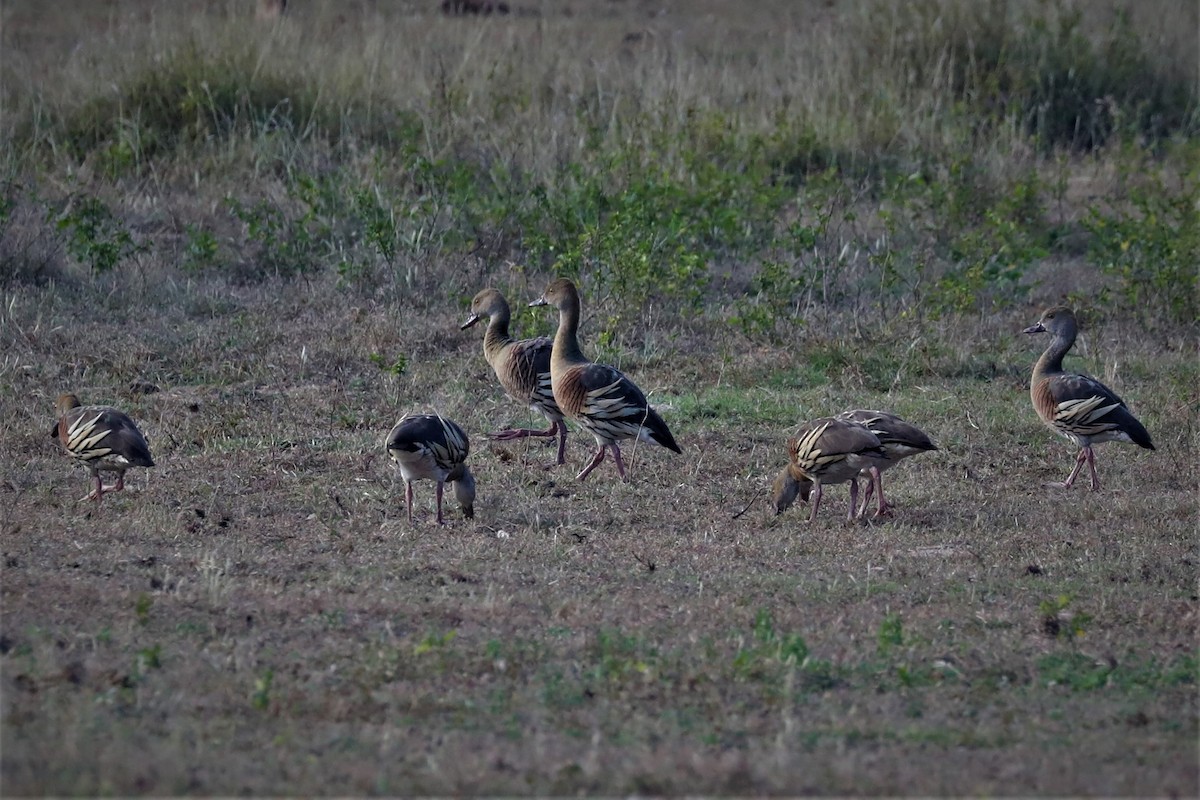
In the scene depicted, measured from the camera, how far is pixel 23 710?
4691 millimetres

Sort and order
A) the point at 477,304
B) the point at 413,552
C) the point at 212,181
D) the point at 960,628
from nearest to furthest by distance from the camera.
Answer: the point at 960,628 → the point at 413,552 → the point at 477,304 → the point at 212,181

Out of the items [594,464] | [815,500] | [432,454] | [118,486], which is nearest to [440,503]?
[432,454]

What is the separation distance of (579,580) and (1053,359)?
4422mm

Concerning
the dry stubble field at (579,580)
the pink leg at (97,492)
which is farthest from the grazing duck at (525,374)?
the pink leg at (97,492)

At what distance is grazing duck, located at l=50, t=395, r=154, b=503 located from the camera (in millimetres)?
7637

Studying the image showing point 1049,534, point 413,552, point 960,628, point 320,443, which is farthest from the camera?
point 320,443

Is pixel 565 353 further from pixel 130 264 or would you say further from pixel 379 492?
pixel 130 264

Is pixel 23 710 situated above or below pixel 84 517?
above

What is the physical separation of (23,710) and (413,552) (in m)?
2.55

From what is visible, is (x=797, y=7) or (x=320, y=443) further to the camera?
(x=797, y=7)

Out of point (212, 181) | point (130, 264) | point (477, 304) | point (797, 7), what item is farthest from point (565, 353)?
point (797, 7)

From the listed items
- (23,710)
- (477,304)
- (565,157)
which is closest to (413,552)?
(23,710)

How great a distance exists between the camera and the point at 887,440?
310 inches

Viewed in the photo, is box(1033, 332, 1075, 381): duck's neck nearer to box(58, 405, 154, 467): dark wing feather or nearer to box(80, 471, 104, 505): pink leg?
box(58, 405, 154, 467): dark wing feather
